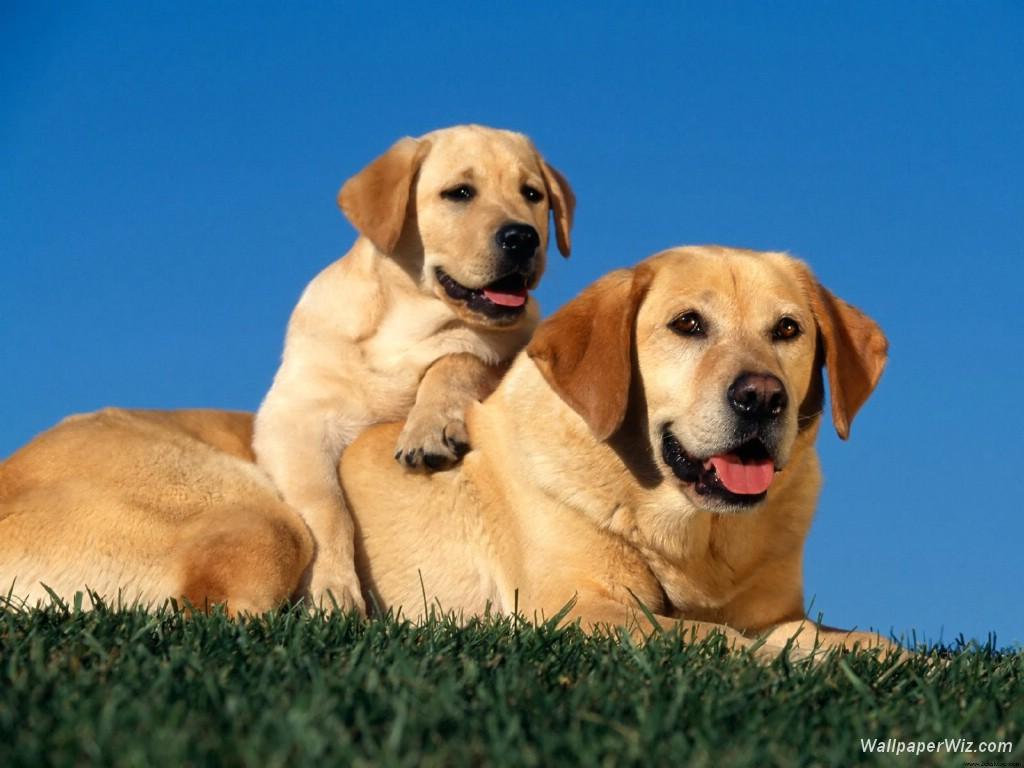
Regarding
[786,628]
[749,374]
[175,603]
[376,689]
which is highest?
[749,374]

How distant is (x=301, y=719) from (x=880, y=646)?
274 centimetres

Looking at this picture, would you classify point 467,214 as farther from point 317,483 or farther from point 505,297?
point 317,483

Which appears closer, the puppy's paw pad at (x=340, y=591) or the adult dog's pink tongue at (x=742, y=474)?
the adult dog's pink tongue at (x=742, y=474)

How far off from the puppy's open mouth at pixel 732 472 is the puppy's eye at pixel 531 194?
9.12 feet

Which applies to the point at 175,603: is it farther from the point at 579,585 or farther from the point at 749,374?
the point at 749,374

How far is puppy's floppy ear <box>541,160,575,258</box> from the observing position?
729 cm

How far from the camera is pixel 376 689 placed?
3064 millimetres

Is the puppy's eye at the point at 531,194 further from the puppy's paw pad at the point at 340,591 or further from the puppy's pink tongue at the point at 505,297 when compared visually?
the puppy's paw pad at the point at 340,591

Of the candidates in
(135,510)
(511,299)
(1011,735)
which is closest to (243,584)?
(135,510)

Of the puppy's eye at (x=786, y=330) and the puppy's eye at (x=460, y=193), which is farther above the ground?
the puppy's eye at (x=460, y=193)

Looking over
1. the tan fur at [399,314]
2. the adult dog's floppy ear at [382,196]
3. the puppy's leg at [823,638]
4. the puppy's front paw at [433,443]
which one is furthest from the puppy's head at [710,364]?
the adult dog's floppy ear at [382,196]

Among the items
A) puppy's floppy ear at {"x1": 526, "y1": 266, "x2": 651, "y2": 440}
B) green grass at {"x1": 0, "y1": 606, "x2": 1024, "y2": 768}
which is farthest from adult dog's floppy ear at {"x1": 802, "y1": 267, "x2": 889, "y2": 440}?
green grass at {"x1": 0, "y1": 606, "x2": 1024, "y2": 768}

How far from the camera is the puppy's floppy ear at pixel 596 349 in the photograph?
15.5ft

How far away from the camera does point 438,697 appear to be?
9.51 feet
